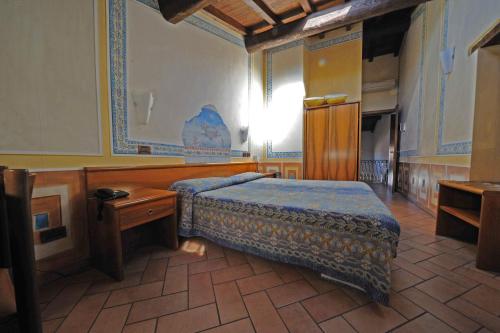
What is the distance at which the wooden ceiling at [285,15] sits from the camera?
2.58 meters

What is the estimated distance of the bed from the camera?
113cm

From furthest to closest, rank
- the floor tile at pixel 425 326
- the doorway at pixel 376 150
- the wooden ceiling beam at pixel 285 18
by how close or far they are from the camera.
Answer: the doorway at pixel 376 150, the wooden ceiling beam at pixel 285 18, the floor tile at pixel 425 326

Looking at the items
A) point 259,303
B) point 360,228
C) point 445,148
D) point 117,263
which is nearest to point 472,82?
point 445,148

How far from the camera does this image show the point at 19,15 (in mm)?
1283

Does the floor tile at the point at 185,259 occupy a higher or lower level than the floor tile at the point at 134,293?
higher

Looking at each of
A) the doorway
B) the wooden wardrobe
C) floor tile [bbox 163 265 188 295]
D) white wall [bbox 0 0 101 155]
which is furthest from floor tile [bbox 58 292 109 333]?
the doorway

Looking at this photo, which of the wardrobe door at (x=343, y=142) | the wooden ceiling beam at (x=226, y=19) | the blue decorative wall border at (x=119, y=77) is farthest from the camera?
the wardrobe door at (x=343, y=142)

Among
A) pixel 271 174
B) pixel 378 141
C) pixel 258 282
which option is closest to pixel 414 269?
pixel 258 282

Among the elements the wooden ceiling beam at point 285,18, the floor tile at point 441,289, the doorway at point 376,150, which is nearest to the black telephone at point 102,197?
the floor tile at point 441,289

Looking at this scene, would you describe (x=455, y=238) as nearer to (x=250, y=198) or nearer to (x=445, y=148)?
(x=445, y=148)

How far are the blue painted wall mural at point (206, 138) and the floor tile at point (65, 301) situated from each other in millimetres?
1541

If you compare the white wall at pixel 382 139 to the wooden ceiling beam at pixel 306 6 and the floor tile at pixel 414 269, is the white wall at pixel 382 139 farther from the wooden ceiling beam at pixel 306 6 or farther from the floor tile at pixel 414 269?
the floor tile at pixel 414 269

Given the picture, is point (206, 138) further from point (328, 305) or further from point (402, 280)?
point (402, 280)

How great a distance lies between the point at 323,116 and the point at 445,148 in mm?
1784
